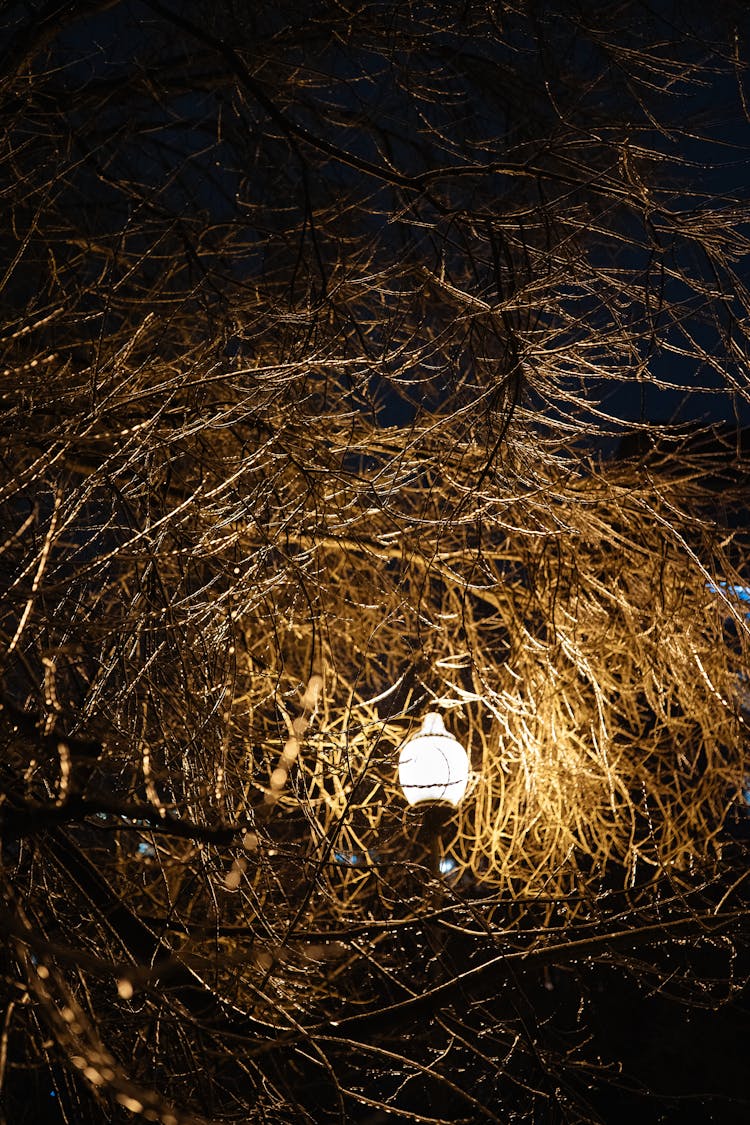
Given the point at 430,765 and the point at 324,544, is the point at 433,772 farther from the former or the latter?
the point at 324,544

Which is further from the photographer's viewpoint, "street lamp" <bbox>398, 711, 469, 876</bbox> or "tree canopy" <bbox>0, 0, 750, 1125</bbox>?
"street lamp" <bbox>398, 711, 469, 876</bbox>

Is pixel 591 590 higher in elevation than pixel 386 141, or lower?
lower

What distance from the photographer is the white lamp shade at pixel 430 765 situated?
4.31 m

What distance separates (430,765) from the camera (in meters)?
4.36

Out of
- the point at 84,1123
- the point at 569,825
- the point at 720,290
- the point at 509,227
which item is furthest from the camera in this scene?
the point at 569,825

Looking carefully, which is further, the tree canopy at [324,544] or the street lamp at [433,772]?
the street lamp at [433,772]

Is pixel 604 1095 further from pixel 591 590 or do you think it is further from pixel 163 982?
pixel 163 982

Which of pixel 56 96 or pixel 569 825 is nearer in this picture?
pixel 56 96

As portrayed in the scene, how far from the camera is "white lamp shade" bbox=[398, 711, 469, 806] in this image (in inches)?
170

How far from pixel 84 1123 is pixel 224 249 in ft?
12.7

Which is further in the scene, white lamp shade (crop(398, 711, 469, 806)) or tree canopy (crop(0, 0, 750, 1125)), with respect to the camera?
white lamp shade (crop(398, 711, 469, 806))

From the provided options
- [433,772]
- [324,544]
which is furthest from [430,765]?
[324,544]

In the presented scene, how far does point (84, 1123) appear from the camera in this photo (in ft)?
10.9

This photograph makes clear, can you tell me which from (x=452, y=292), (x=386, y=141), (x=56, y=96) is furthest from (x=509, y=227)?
(x=56, y=96)
